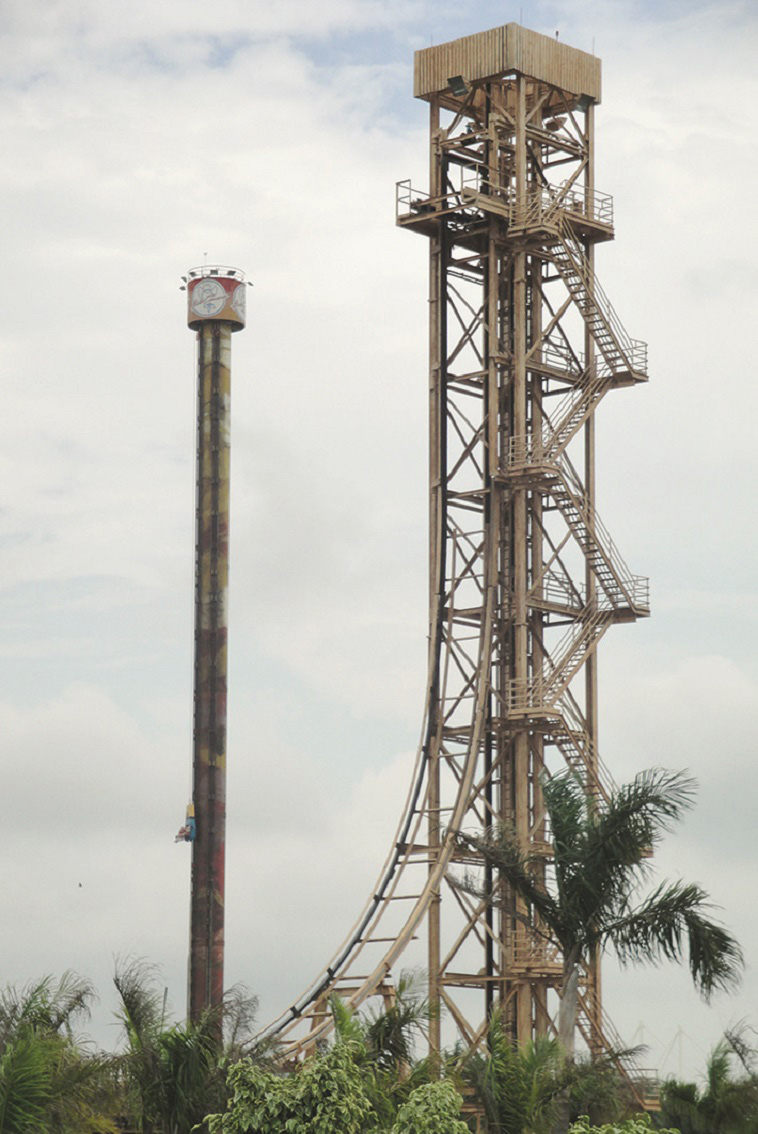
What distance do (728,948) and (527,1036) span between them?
742 inches

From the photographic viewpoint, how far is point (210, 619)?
85.3m

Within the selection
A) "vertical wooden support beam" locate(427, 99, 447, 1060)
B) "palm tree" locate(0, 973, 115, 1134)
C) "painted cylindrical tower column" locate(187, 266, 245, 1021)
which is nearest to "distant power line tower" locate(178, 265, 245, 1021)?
"painted cylindrical tower column" locate(187, 266, 245, 1021)

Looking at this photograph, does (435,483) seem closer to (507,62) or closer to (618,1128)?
(507,62)

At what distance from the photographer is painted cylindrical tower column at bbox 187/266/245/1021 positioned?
8275 centimetres

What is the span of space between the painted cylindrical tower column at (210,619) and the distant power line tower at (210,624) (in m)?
0.03

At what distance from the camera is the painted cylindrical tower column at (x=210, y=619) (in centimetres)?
8275

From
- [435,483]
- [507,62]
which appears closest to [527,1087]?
[435,483]

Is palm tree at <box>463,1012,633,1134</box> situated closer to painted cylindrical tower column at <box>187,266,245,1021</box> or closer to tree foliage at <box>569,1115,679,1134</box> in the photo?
tree foliage at <box>569,1115,679,1134</box>

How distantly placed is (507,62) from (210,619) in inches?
994

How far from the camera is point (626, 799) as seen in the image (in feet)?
148

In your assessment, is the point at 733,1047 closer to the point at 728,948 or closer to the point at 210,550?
the point at 728,948

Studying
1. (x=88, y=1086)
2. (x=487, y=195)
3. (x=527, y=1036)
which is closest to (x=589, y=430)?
(x=487, y=195)

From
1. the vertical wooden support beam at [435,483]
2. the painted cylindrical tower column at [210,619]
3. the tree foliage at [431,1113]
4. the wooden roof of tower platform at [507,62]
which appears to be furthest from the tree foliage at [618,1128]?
the painted cylindrical tower column at [210,619]

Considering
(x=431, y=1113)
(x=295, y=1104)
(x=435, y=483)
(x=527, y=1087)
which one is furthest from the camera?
(x=435, y=483)
